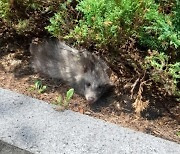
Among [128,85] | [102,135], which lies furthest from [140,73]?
[102,135]

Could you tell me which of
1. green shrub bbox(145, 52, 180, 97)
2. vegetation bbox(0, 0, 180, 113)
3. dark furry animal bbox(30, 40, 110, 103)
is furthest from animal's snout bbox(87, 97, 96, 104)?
green shrub bbox(145, 52, 180, 97)

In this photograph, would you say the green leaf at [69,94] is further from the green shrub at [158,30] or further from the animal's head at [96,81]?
the green shrub at [158,30]

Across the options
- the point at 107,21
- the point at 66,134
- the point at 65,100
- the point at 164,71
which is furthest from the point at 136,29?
the point at 66,134

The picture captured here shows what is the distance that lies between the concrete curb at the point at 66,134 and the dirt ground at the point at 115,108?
0.13 meters

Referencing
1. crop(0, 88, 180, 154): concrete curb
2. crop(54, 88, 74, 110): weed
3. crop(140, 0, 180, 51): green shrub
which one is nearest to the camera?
crop(0, 88, 180, 154): concrete curb

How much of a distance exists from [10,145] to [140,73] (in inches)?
42.1

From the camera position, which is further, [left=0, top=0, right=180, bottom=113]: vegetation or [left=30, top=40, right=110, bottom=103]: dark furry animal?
[left=30, top=40, right=110, bottom=103]: dark furry animal

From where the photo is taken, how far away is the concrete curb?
262cm

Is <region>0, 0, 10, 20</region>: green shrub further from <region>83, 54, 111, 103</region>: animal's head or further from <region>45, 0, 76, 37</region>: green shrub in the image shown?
<region>83, 54, 111, 103</region>: animal's head

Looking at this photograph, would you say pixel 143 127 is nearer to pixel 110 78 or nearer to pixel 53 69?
pixel 110 78

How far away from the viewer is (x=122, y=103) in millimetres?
3174

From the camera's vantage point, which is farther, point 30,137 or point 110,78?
point 110,78

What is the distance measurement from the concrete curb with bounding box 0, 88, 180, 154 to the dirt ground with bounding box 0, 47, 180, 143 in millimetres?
133

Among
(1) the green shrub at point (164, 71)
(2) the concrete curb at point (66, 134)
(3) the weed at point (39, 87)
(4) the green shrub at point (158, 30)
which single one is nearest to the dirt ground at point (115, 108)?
(3) the weed at point (39, 87)
